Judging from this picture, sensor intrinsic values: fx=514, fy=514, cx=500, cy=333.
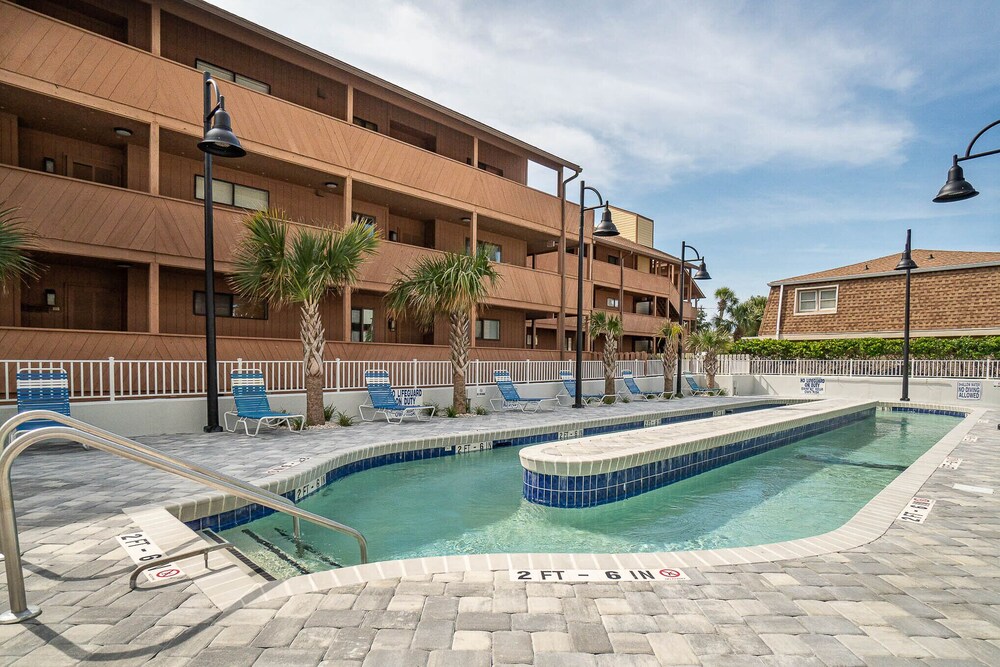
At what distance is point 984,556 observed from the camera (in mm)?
4051

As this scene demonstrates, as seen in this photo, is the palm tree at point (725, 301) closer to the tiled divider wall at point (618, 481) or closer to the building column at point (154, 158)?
the tiled divider wall at point (618, 481)

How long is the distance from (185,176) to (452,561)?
1390cm

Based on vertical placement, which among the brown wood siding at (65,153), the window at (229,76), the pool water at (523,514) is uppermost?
the window at (229,76)

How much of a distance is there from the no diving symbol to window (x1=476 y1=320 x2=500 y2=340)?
17.1 m

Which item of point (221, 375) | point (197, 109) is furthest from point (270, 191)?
point (221, 375)

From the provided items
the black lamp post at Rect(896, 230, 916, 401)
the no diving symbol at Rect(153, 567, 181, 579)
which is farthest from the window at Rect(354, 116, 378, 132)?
the black lamp post at Rect(896, 230, 916, 401)

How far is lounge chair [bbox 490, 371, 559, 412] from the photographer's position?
1488 cm

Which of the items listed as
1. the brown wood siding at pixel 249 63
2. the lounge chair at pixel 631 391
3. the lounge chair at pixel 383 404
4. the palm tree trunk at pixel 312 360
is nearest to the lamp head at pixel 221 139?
the palm tree trunk at pixel 312 360

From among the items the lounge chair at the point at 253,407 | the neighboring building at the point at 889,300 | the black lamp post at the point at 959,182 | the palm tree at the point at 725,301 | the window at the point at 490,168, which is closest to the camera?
the black lamp post at the point at 959,182

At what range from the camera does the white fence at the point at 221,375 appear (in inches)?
378

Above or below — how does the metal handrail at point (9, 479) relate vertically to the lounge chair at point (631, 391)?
above

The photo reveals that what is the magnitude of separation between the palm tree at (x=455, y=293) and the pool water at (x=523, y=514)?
4283 mm

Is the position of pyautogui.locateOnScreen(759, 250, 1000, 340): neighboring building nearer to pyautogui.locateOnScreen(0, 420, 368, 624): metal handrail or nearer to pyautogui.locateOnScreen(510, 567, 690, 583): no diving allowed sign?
pyautogui.locateOnScreen(510, 567, 690, 583): no diving allowed sign

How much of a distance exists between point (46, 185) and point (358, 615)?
11.8m
